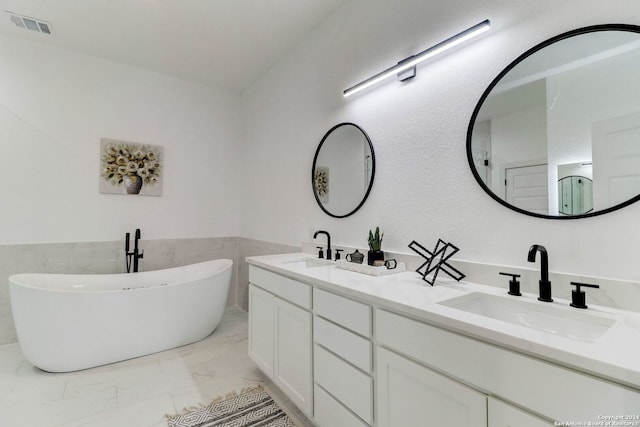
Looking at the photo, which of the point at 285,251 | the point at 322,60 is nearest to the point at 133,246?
the point at 285,251

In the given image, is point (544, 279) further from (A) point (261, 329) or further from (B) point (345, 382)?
(A) point (261, 329)

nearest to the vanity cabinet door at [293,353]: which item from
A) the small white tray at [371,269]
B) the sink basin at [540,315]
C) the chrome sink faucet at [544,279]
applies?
the small white tray at [371,269]

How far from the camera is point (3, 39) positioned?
2.73 meters

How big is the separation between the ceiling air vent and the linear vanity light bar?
2.78 metres

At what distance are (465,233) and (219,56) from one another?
2976 mm

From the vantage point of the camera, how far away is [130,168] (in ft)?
10.8

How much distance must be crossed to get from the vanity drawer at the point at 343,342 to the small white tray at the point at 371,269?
1.21ft

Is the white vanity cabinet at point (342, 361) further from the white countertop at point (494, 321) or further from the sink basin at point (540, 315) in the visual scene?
the sink basin at point (540, 315)

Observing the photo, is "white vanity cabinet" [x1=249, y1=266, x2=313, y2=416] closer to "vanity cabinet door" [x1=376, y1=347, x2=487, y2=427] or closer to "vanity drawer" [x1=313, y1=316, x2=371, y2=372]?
"vanity drawer" [x1=313, y1=316, x2=371, y2=372]

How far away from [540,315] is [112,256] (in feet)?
12.3

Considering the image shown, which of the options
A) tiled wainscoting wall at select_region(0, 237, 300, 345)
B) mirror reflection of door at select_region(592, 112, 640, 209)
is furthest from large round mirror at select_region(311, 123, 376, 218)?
mirror reflection of door at select_region(592, 112, 640, 209)

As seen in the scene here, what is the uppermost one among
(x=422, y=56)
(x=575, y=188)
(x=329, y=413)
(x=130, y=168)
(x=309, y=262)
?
(x=422, y=56)

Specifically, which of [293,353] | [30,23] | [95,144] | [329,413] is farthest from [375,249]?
[30,23]

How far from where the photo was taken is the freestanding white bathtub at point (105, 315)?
2186 mm
